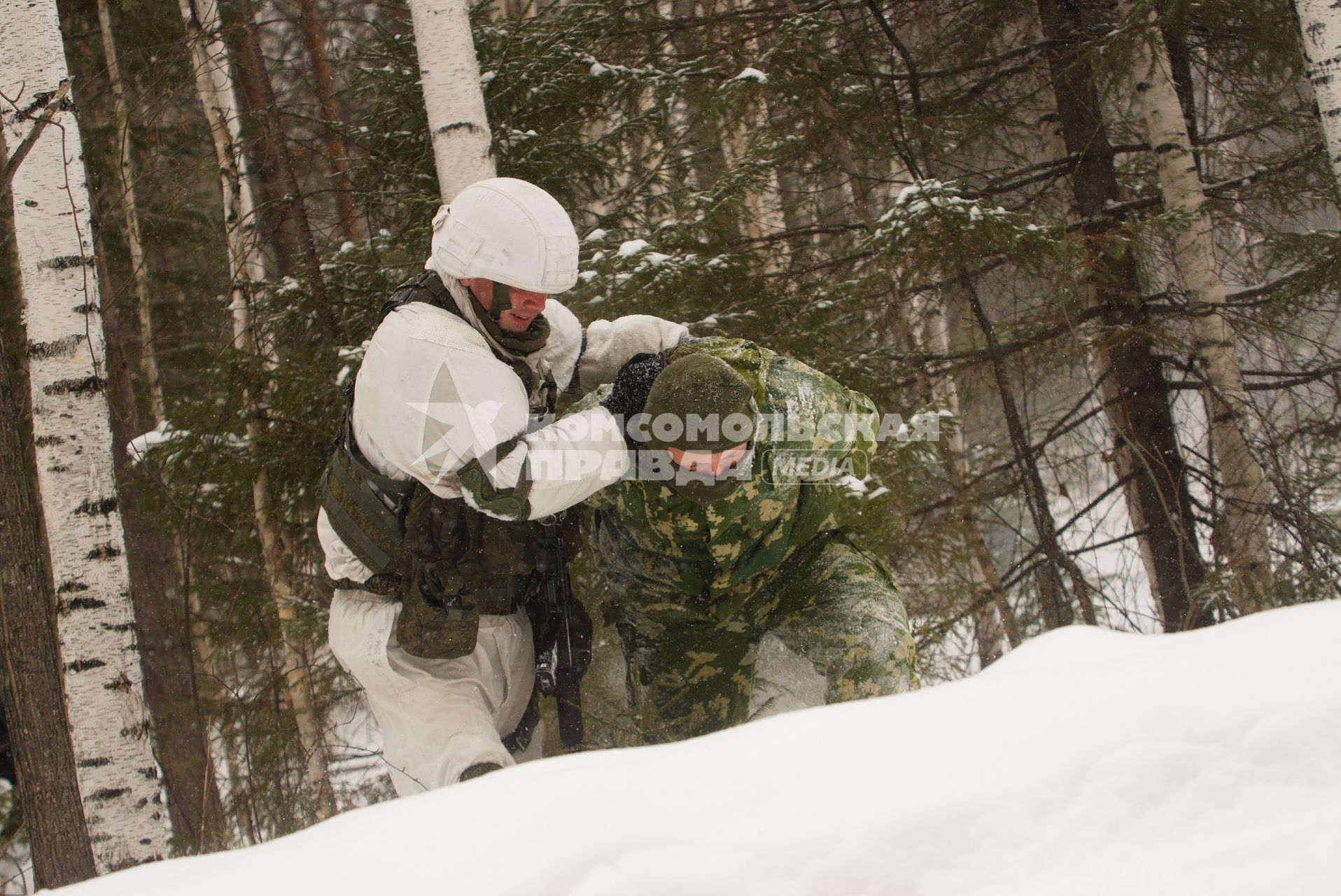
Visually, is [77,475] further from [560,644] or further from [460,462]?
[560,644]

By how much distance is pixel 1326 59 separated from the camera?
420cm

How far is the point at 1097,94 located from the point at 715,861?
602 centimetres

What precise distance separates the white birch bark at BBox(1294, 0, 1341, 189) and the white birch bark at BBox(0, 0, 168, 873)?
5.20 meters

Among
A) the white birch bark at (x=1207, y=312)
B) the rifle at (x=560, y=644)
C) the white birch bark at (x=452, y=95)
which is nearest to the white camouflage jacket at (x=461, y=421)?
the rifle at (x=560, y=644)

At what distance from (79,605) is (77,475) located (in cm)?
49

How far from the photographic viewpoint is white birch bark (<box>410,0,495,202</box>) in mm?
4055

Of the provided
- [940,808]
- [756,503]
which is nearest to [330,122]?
[756,503]

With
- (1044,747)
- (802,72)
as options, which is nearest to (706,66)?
(802,72)

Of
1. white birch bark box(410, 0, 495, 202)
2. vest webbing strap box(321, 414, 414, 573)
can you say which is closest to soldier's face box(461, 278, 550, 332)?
vest webbing strap box(321, 414, 414, 573)

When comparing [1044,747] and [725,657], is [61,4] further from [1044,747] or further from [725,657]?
[1044,747]

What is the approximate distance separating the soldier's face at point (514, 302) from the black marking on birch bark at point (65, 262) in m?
1.70

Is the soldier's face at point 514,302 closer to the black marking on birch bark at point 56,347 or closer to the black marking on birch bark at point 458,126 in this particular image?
the black marking on birch bark at point 458,126

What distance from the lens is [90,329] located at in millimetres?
3617

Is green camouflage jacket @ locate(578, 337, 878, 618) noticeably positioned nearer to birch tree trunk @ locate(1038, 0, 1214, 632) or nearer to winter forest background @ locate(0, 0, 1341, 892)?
winter forest background @ locate(0, 0, 1341, 892)
